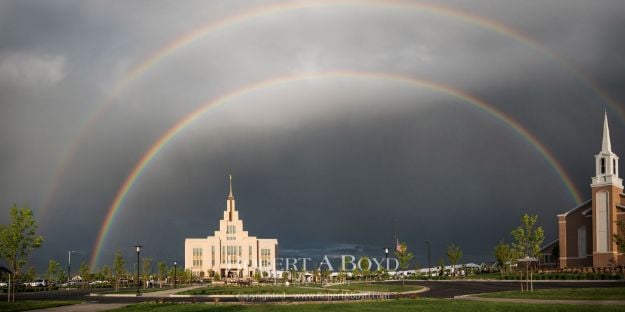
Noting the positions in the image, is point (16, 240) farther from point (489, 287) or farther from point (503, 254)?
point (503, 254)

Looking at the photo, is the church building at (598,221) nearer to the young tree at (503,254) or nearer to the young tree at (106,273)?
the young tree at (503,254)

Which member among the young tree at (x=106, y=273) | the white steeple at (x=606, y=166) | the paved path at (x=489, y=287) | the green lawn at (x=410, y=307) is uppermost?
the white steeple at (x=606, y=166)

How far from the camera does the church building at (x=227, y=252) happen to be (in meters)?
142

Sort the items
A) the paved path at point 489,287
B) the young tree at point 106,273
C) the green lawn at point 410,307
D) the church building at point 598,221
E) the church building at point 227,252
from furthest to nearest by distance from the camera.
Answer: the church building at point 227,252
the young tree at point 106,273
the church building at point 598,221
the paved path at point 489,287
the green lawn at point 410,307

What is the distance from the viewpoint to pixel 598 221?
93250 mm

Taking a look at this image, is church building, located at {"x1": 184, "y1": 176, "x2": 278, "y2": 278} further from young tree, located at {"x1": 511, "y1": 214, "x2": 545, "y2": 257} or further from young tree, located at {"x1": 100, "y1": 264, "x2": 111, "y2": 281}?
young tree, located at {"x1": 511, "y1": 214, "x2": 545, "y2": 257}

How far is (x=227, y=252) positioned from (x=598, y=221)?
266ft

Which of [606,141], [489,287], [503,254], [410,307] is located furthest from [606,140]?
[410,307]

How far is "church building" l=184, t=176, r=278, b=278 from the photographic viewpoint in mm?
142000

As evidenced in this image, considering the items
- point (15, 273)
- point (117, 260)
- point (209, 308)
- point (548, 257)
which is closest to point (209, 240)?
point (117, 260)

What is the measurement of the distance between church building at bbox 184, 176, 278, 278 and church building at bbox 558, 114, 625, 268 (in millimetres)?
66788

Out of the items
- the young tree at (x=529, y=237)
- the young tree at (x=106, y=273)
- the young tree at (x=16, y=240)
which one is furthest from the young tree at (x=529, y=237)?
the young tree at (x=106, y=273)

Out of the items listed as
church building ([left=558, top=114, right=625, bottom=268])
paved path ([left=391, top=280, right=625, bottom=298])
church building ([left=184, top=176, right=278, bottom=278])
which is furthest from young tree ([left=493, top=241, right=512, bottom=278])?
church building ([left=184, top=176, right=278, bottom=278])

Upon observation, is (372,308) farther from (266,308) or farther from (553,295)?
(553,295)
